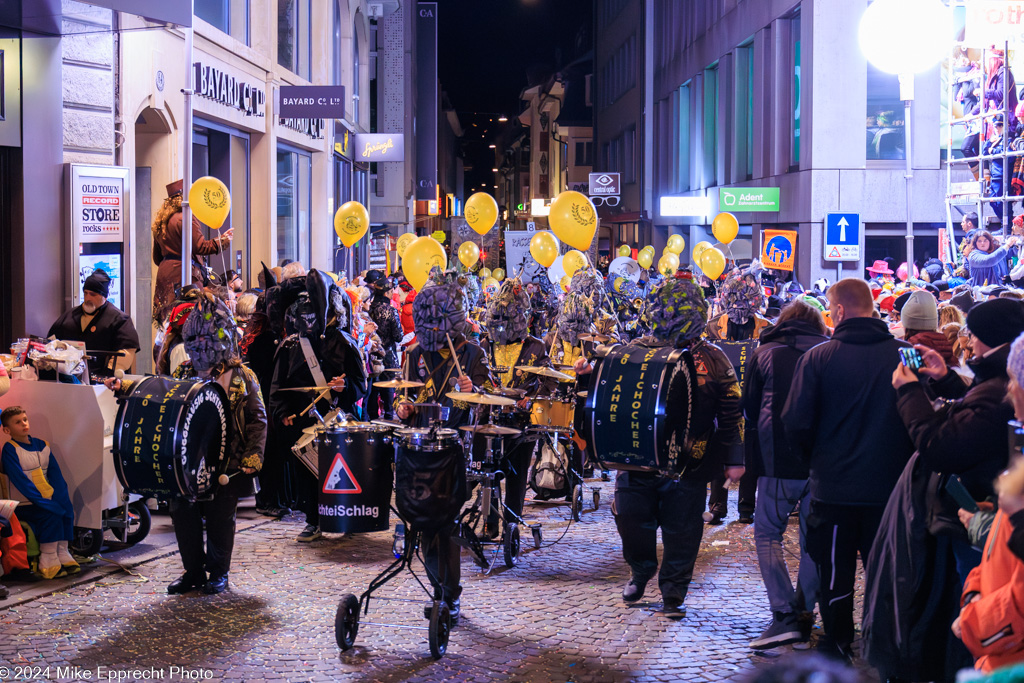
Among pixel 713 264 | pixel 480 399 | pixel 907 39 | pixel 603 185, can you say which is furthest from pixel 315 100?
pixel 603 185

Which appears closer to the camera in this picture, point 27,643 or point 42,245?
point 27,643

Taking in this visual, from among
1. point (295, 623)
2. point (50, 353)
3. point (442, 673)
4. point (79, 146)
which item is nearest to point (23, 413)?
point (50, 353)

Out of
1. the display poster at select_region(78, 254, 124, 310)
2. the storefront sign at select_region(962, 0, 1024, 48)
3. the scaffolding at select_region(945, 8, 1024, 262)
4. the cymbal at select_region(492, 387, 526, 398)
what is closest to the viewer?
the cymbal at select_region(492, 387, 526, 398)

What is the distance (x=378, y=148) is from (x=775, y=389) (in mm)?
21673

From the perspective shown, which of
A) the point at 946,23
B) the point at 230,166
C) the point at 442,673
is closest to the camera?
the point at 442,673

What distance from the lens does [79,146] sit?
452 inches

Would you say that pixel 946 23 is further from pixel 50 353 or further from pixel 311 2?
pixel 50 353

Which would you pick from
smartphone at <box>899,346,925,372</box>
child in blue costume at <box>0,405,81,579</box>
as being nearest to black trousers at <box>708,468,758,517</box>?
smartphone at <box>899,346,925,372</box>

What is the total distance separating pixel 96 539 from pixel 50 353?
4.40 ft

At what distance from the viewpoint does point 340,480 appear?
601cm

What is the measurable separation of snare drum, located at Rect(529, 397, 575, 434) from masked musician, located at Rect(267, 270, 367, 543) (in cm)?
137

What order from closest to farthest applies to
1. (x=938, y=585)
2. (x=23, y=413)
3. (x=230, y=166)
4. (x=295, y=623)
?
1. (x=938, y=585)
2. (x=295, y=623)
3. (x=23, y=413)
4. (x=230, y=166)

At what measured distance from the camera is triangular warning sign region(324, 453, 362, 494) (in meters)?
6.00

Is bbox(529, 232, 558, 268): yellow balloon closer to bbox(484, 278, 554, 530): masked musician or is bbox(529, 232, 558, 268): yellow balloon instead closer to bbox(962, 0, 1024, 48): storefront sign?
bbox(962, 0, 1024, 48): storefront sign
